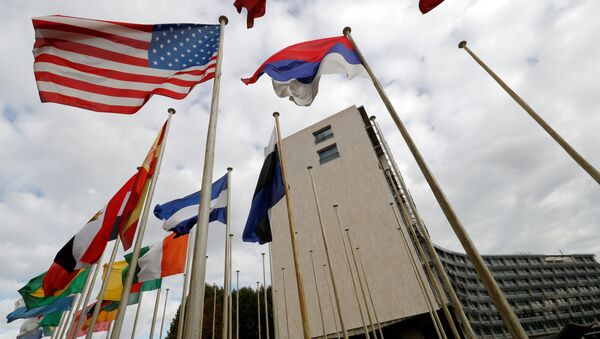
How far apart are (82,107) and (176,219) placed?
516 cm

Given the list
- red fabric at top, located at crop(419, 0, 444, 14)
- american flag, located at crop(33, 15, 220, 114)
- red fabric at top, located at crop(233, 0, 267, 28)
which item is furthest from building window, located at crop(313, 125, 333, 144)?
red fabric at top, located at crop(419, 0, 444, 14)

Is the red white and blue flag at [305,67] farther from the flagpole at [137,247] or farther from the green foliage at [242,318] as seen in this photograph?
the green foliage at [242,318]

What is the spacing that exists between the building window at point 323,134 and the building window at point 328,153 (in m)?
1.60

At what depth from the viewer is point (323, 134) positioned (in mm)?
35625

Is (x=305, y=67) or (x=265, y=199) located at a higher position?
(x=305, y=67)

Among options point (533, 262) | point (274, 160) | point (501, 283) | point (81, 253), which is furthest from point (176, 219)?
point (533, 262)

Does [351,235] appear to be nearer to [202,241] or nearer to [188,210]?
[188,210]

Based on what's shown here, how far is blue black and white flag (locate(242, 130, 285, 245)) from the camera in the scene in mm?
9383

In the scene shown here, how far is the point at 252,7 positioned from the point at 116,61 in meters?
3.18

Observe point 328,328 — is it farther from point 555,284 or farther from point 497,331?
point 555,284

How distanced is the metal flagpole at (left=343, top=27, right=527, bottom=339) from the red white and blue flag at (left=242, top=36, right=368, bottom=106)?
209cm

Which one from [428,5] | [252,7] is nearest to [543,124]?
[428,5]

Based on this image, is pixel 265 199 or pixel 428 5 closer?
pixel 428 5

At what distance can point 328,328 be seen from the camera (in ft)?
76.7
